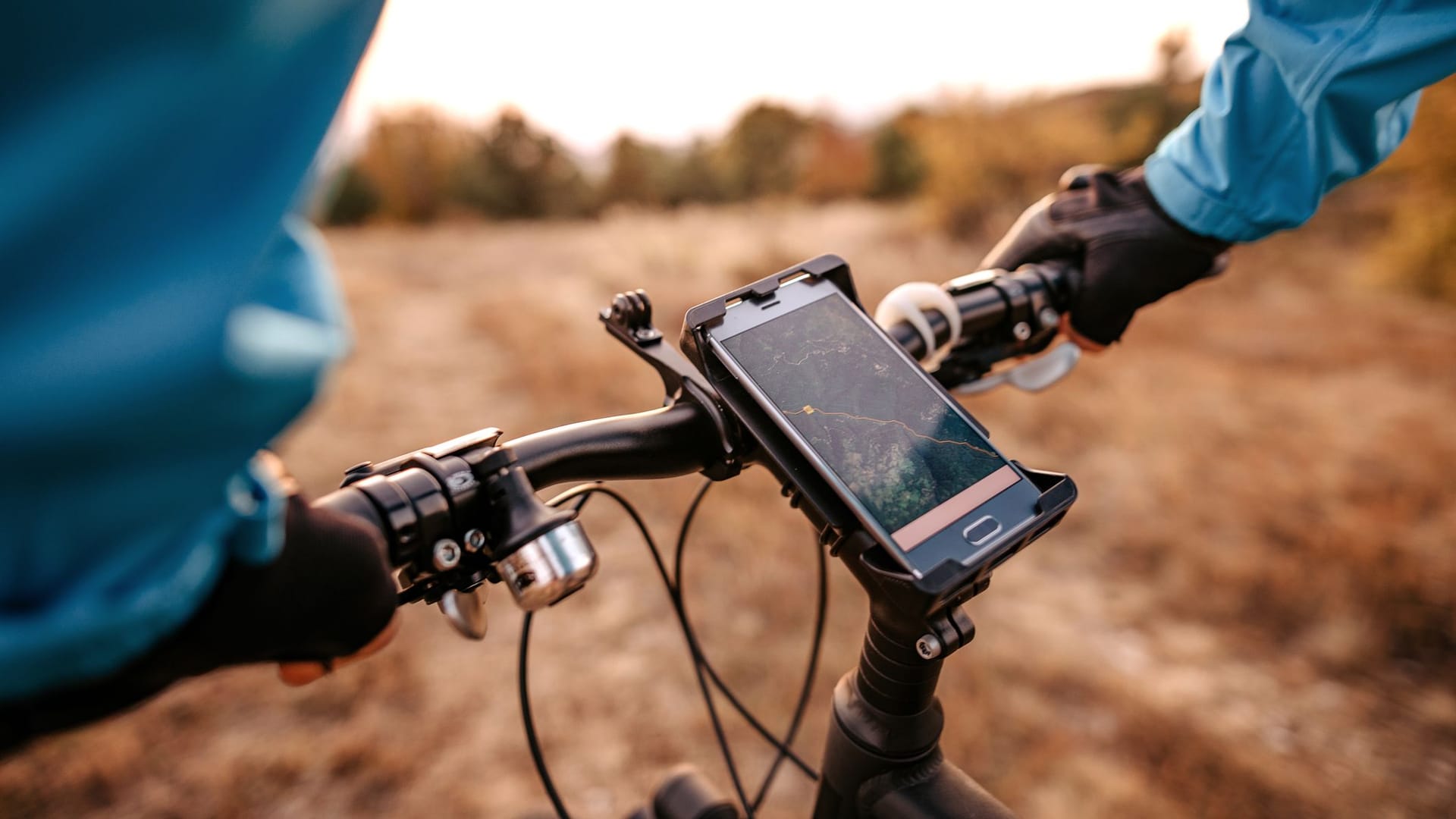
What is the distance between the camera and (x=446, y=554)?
29.0 inches

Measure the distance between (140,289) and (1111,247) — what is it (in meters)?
1.27

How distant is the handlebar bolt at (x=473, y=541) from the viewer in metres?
0.75

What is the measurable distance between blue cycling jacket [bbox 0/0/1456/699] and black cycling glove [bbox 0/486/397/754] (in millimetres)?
24

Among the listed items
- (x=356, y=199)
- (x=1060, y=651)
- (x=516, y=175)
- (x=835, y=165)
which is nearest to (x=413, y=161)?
(x=356, y=199)

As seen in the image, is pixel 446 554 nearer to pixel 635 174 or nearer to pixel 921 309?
pixel 921 309

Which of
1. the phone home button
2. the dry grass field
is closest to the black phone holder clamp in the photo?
the phone home button

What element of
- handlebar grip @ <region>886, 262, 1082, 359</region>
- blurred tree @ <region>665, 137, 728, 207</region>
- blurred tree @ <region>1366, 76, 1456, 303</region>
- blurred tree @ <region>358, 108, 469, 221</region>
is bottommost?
blurred tree @ <region>665, 137, 728, 207</region>

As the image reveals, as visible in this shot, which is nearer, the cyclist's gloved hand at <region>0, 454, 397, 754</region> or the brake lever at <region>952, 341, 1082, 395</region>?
the cyclist's gloved hand at <region>0, 454, 397, 754</region>

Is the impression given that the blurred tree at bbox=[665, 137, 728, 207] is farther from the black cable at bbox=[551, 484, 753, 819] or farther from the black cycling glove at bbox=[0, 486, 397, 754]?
the black cycling glove at bbox=[0, 486, 397, 754]

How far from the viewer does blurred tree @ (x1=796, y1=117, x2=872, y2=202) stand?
65.7 feet

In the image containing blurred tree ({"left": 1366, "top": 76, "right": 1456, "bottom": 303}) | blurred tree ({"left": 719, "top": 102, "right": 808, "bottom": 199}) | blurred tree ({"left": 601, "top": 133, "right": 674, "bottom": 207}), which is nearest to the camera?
blurred tree ({"left": 1366, "top": 76, "right": 1456, "bottom": 303})

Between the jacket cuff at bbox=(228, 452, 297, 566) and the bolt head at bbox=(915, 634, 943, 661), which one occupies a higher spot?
the jacket cuff at bbox=(228, 452, 297, 566)

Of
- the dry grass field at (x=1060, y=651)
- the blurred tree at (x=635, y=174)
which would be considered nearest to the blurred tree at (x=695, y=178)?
the blurred tree at (x=635, y=174)

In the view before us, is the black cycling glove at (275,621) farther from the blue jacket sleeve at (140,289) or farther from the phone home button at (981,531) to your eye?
the phone home button at (981,531)
